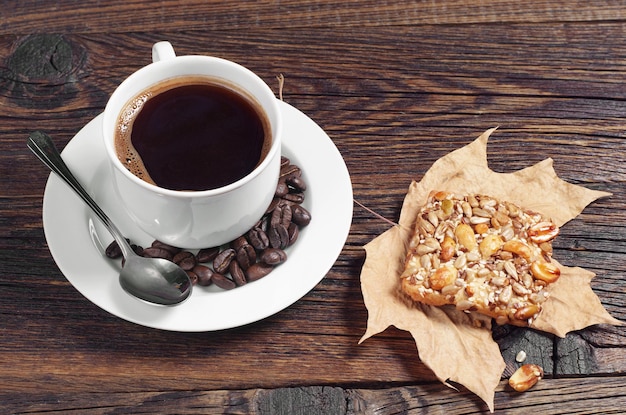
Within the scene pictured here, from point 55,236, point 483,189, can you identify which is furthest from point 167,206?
point 483,189

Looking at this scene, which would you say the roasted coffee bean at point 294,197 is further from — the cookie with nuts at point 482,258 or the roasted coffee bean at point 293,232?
the cookie with nuts at point 482,258

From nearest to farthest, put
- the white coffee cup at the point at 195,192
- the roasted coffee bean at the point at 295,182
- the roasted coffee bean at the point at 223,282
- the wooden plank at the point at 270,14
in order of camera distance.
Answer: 1. the white coffee cup at the point at 195,192
2. the roasted coffee bean at the point at 223,282
3. the roasted coffee bean at the point at 295,182
4. the wooden plank at the point at 270,14

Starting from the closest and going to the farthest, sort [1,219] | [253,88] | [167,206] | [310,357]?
[167,206]
[253,88]
[310,357]
[1,219]

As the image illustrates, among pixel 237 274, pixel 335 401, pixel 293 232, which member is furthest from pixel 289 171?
pixel 335 401

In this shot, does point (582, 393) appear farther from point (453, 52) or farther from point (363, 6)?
point (363, 6)

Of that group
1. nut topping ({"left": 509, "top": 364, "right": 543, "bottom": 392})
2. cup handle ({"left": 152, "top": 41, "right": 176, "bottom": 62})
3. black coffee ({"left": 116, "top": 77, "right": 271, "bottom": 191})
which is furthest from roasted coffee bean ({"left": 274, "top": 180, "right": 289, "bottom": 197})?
nut topping ({"left": 509, "top": 364, "right": 543, "bottom": 392})

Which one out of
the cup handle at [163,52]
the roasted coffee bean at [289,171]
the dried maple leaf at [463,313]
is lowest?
the dried maple leaf at [463,313]

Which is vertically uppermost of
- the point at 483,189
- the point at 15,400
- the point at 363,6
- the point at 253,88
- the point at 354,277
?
the point at 253,88

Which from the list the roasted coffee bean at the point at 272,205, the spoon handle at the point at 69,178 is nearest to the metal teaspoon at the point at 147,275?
the spoon handle at the point at 69,178
